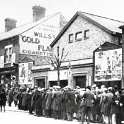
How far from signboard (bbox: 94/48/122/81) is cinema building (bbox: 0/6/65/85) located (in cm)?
1049

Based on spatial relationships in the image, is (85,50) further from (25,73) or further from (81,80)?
(25,73)

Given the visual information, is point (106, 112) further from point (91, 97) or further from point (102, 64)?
point (102, 64)

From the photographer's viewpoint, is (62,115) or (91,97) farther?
(62,115)

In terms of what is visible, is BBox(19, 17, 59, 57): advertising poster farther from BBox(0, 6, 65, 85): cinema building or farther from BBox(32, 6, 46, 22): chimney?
BBox(32, 6, 46, 22): chimney

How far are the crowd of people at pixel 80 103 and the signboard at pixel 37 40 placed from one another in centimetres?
1522

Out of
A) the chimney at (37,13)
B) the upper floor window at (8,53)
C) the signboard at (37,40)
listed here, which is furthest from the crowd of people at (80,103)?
the chimney at (37,13)

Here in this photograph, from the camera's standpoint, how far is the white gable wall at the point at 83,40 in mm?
27344

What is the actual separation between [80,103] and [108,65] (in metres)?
7.88

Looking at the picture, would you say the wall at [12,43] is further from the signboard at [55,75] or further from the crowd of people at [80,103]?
the crowd of people at [80,103]

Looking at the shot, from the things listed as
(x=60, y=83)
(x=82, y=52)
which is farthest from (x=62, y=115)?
(x=82, y=52)

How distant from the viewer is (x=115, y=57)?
23.1 metres

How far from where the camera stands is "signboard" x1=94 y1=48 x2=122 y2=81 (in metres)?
22.9

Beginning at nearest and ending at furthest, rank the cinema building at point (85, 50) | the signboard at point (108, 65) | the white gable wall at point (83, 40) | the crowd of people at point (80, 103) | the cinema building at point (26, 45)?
the crowd of people at point (80, 103), the signboard at point (108, 65), the cinema building at point (85, 50), the white gable wall at point (83, 40), the cinema building at point (26, 45)

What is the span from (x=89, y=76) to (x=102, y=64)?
1.57m
